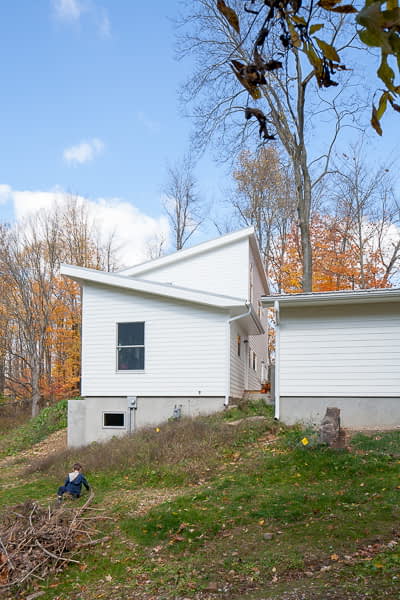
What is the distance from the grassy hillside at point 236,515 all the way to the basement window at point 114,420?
252cm

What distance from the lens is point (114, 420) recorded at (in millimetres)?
15109

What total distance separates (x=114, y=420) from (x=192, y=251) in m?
5.96

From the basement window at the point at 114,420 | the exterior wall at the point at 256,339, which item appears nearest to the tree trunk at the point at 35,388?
the exterior wall at the point at 256,339

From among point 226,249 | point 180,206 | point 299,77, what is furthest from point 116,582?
point 180,206

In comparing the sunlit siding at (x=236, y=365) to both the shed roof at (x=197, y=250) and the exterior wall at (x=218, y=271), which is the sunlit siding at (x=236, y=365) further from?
the shed roof at (x=197, y=250)

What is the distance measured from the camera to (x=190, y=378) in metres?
14.4

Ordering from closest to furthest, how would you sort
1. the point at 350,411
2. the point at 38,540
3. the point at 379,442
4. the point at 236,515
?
the point at 38,540, the point at 236,515, the point at 379,442, the point at 350,411

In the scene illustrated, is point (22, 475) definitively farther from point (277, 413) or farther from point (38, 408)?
point (38, 408)

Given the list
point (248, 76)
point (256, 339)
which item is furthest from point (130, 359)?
point (248, 76)

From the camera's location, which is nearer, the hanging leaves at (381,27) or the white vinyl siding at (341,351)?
the hanging leaves at (381,27)

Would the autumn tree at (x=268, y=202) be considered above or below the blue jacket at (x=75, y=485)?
above

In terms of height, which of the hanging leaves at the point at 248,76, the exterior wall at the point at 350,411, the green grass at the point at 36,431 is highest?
the hanging leaves at the point at 248,76

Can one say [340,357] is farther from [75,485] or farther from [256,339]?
[256,339]

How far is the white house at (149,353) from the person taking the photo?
565 inches
